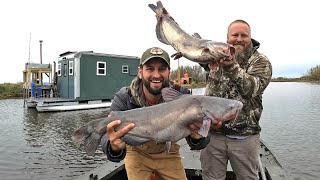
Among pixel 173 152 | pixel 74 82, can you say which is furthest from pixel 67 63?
pixel 173 152

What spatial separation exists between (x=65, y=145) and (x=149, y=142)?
1130 cm

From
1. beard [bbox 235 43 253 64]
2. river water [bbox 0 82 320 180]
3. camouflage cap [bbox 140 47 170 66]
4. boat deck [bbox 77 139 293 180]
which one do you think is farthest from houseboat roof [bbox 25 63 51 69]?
beard [bbox 235 43 253 64]

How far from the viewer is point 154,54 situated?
14.4 feet

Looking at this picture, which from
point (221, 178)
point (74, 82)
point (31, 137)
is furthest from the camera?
point (74, 82)

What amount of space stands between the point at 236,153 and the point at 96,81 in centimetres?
2392

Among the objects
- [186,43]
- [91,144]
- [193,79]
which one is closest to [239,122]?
[186,43]

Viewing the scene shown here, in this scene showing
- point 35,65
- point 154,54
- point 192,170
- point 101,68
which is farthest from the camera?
point 35,65

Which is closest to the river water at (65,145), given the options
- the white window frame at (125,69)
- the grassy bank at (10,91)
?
the white window frame at (125,69)

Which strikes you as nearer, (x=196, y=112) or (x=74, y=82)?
(x=196, y=112)

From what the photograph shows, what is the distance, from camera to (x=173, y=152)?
478cm

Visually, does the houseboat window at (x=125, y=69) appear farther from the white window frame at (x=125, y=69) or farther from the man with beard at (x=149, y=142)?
the man with beard at (x=149, y=142)

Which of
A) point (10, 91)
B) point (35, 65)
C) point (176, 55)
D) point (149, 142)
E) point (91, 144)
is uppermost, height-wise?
point (35, 65)

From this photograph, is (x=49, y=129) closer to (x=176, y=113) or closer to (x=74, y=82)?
(x=74, y=82)

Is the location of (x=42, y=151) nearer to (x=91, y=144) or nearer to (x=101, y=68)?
(x=91, y=144)
